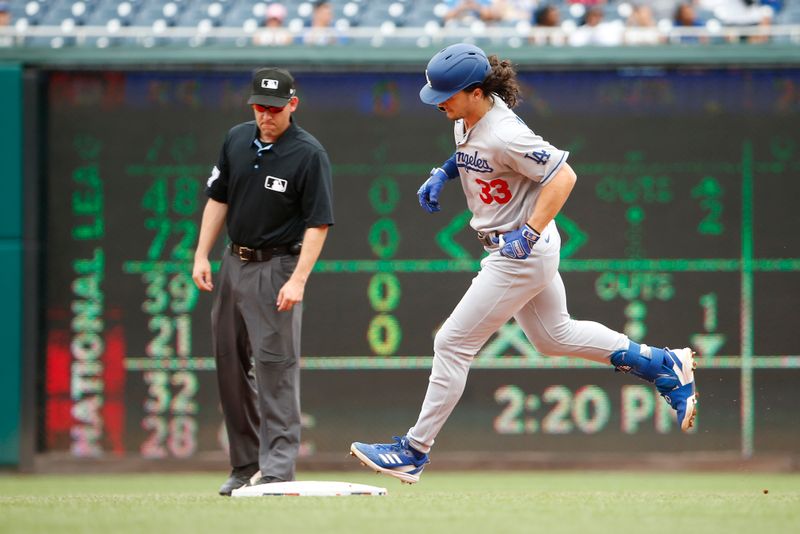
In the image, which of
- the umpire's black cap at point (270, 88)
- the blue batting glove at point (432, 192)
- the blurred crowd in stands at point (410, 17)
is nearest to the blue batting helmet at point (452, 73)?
the blue batting glove at point (432, 192)

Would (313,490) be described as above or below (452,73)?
below

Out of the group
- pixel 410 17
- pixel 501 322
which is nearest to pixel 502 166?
pixel 501 322

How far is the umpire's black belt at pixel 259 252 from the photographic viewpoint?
602 cm

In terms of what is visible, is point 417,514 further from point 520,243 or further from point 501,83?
point 501,83

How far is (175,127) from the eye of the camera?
7906 millimetres

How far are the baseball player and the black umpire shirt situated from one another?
575 mm

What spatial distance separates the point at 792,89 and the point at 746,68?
0.30m

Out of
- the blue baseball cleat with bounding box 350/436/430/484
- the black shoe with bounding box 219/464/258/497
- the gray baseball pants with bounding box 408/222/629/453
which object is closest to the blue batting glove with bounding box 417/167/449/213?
the gray baseball pants with bounding box 408/222/629/453

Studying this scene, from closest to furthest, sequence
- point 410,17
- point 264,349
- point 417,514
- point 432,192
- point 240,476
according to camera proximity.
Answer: point 417,514 → point 432,192 → point 264,349 → point 240,476 → point 410,17

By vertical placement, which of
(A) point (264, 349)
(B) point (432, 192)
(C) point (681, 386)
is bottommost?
(C) point (681, 386)

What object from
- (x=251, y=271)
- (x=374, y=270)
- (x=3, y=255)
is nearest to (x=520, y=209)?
(x=251, y=271)

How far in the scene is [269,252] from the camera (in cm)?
602

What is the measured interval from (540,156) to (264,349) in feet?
5.31

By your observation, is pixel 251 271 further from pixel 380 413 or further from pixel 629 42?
pixel 629 42
